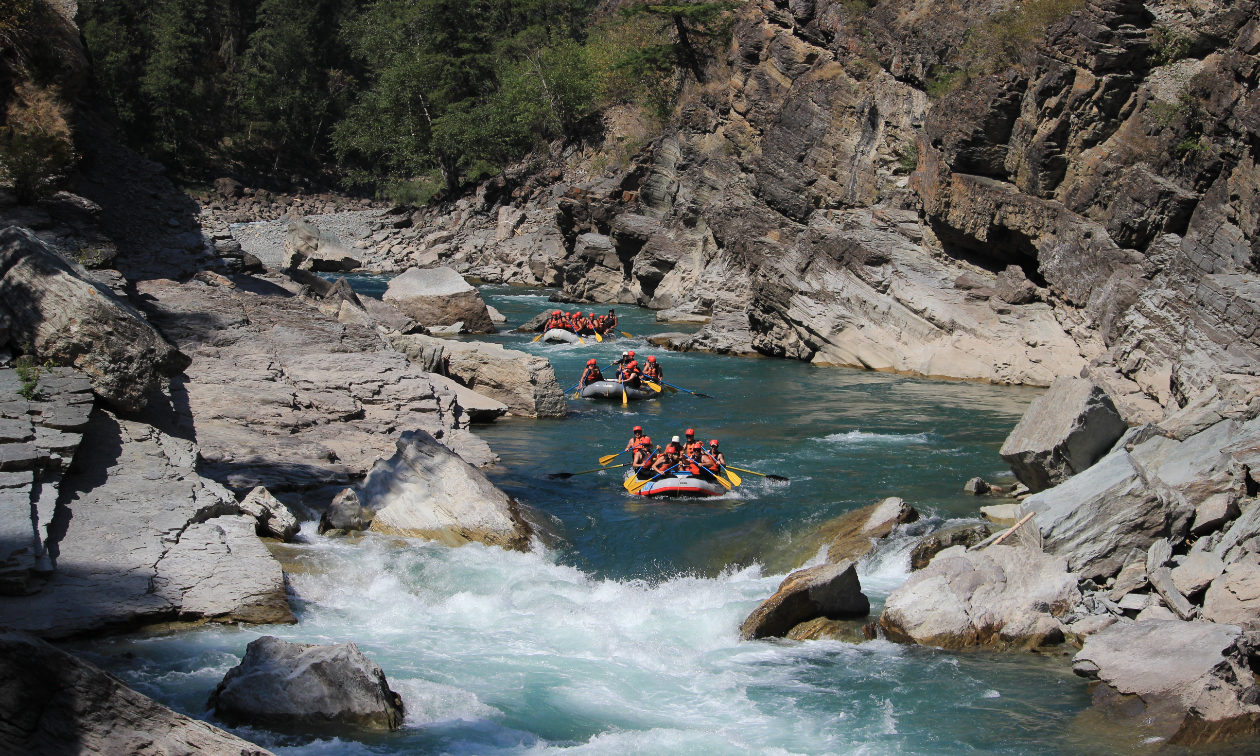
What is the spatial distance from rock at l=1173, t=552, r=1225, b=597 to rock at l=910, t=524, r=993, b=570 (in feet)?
6.84

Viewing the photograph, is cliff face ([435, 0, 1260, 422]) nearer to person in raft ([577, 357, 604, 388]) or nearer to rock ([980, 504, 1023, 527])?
rock ([980, 504, 1023, 527])

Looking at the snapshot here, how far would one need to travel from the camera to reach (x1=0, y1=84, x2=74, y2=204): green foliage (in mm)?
12344

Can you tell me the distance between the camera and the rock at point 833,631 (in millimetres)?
8406

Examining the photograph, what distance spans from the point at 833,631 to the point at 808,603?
33cm

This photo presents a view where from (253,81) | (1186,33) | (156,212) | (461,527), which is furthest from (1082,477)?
(253,81)

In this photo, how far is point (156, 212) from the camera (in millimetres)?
16781

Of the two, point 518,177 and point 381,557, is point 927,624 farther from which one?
point 518,177

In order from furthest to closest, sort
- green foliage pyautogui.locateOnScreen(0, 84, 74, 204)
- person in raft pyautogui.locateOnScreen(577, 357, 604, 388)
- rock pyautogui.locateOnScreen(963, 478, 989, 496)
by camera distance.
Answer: person in raft pyautogui.locateOnScreen(577, 357, 604, 388) < green foliage pyautogui.locateOnScreen(0, 84, 74, 204) < rock pyautogui.locateOnScreen(963, 478, 989, 496)

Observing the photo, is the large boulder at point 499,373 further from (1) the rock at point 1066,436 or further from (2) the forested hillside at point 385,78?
(2) the forested hillside at point 385,78

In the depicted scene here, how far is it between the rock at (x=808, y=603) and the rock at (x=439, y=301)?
61.9 feet

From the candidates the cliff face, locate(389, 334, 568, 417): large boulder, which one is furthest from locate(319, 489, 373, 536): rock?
the cliff face

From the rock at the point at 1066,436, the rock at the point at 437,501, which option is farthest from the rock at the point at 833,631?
the rock at the point at 1066,436

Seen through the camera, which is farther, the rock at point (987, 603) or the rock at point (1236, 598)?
the rock at point (987, 603)

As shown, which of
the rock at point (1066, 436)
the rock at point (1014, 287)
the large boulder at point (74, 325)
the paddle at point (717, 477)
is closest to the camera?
the large boulder at point (74, 325)
